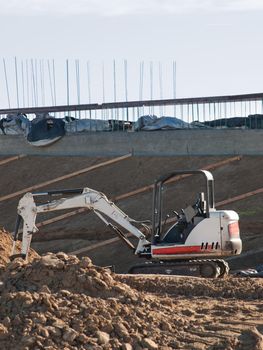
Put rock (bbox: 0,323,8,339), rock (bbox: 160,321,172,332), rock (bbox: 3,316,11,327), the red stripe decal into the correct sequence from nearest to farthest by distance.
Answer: rock (bbox: 0,323,8,339), rock (bbox: 3,316,11,327), rock (bbox: 160,321,172,332), the red stripe decal

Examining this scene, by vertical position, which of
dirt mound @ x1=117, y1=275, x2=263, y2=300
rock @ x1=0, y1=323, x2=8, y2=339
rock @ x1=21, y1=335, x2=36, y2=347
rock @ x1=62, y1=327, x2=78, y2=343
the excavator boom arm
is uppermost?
rock @ x1=0, y1=323, x2=8, y2=339

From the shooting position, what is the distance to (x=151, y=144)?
4131 cm

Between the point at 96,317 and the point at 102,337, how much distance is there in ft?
1.63

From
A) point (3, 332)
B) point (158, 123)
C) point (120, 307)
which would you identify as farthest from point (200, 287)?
point (158, 123)

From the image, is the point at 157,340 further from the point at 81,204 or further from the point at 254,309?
the point at 81,204

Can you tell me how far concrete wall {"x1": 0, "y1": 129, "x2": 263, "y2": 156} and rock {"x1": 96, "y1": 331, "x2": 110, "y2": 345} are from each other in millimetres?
25557

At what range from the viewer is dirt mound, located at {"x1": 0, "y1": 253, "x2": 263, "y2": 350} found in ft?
44.3

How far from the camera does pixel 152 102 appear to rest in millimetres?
45281

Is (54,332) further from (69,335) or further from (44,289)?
(44,289)

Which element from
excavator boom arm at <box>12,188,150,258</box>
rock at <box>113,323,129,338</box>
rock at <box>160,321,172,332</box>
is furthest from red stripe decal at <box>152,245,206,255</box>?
rock at <box>113,323,129,338</box>

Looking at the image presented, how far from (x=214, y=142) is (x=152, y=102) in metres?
6.22

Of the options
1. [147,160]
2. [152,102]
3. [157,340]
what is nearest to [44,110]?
[152,102]

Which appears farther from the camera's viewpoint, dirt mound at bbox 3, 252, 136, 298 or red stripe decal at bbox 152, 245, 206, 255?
red stripe decal at bbox 152, 245, 206, 255

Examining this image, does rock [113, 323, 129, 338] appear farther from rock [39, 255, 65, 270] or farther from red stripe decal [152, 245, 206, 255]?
red stripe decal [152, 245, 206, 255]
